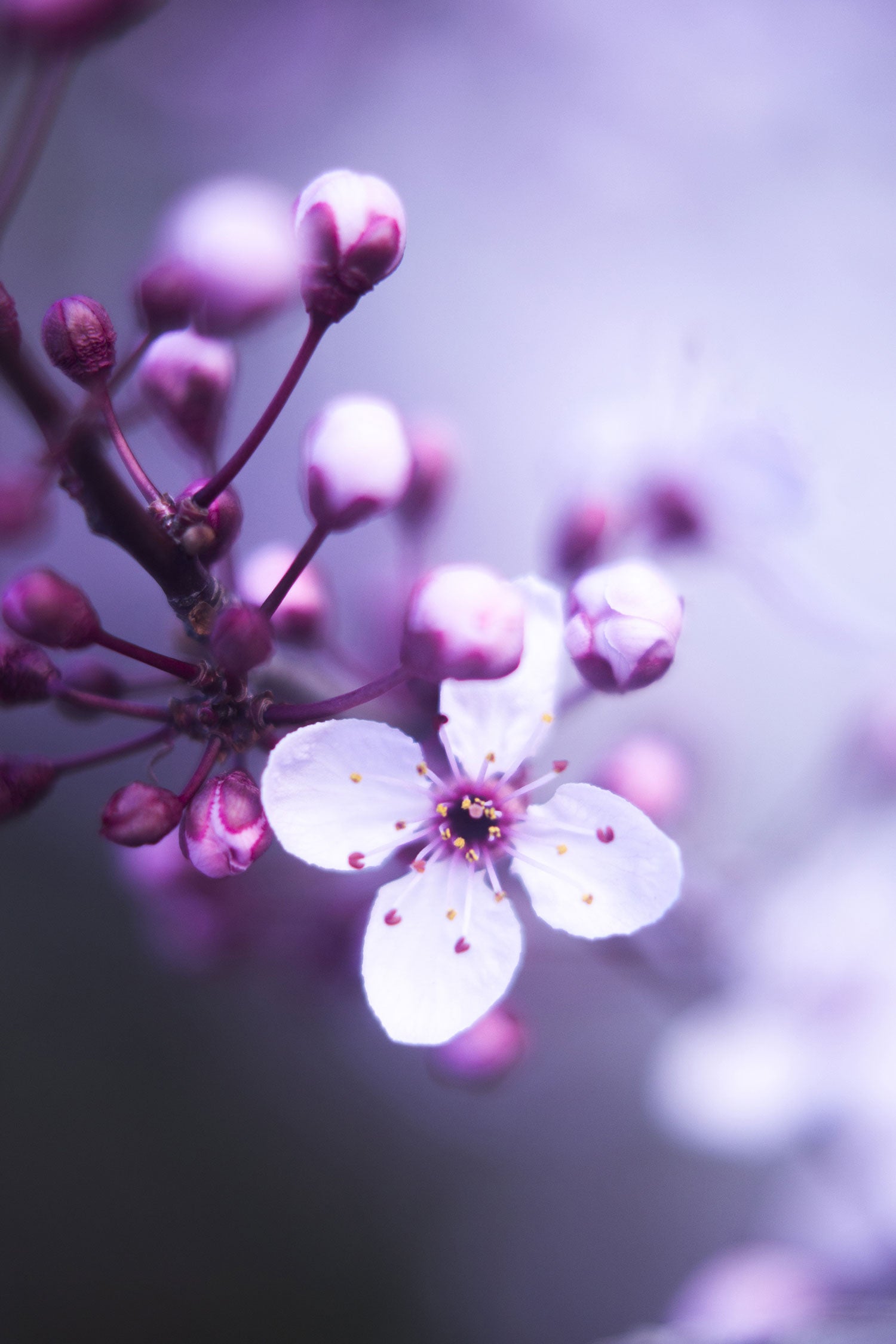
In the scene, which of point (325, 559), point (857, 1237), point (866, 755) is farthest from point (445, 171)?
point (857, 1237)

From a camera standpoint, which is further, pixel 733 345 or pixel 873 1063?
pixel 733 345

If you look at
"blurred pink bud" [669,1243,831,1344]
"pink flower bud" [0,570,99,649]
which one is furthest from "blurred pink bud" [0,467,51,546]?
"blurred pink bud" [669,1243,831,1344]

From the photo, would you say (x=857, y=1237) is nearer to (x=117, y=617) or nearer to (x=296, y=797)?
(x=296, y=797)

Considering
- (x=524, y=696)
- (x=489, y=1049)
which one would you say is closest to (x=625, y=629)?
(x=524, y=696)

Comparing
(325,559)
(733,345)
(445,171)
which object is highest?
(445,171)

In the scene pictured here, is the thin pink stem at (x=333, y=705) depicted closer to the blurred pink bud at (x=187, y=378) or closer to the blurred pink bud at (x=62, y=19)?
the blurred pink bud at (x=187, y=378)

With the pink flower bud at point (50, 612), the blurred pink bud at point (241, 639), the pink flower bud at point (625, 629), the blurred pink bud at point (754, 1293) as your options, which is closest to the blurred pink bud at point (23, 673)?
the pink flower bud at point (50, 612)

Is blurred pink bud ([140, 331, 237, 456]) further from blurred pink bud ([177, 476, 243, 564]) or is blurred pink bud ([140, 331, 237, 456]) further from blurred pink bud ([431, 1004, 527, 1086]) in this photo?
blurred pink bud ([431, 1004, 527, 1086])

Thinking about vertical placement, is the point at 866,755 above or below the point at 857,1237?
above
